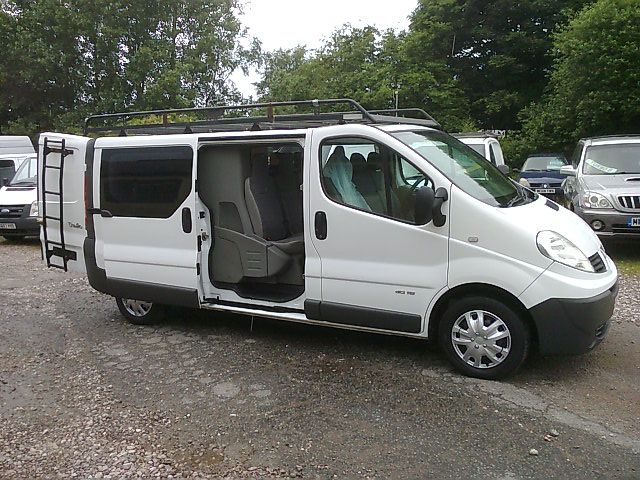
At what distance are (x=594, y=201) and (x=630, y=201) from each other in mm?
467

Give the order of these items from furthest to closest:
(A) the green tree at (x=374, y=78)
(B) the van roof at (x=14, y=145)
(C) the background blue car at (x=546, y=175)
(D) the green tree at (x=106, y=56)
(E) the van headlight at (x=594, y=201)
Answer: (D) the green tree at (x=106, y=56) → (A) the green tree at (x=374, y=78) → (B) the van roof at (x=14, y=145) → (C) the background blue car at (x=546, y=175) → (E) the van headlight at (x=594, y=201)

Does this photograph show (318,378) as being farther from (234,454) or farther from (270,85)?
(270,85)

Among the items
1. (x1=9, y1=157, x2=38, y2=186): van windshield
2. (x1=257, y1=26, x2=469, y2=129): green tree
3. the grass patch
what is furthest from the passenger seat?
(x1=257, y1=26, x2=469, y2=129): green tree

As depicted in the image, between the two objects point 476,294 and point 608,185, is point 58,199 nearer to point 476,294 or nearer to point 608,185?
point 476,294

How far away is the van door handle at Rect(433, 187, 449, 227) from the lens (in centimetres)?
451

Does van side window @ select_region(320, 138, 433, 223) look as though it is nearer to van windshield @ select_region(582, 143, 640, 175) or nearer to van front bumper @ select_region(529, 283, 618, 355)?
van front bumper @ select_region(529, 283, 618, 355)

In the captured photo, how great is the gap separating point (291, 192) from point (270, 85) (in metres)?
29.5

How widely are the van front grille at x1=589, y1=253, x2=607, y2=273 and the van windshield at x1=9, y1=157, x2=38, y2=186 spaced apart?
11811 millimetres

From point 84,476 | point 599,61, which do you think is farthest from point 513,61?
point 84,476

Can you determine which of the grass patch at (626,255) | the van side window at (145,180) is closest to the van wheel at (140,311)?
the van side window at (145,180)

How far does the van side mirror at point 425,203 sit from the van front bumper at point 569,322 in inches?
39.7

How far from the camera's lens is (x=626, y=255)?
30.7ft

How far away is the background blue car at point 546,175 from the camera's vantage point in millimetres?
15227

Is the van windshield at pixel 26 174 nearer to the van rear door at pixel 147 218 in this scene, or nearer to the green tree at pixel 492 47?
the van rear door at pixel 147 218
